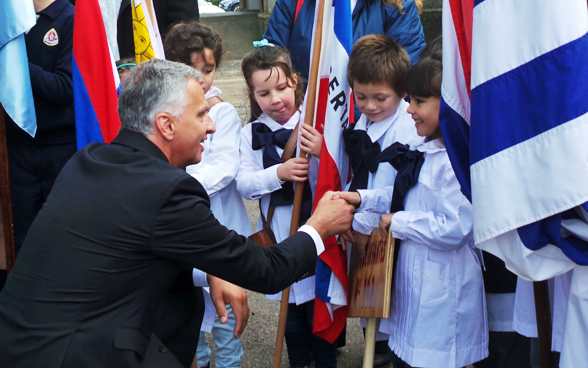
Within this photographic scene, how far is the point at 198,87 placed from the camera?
7.07 ft

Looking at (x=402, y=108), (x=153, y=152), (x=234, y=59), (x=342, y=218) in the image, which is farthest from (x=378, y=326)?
(x=234, y=59)

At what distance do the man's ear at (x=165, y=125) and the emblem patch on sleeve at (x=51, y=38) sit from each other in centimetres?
176

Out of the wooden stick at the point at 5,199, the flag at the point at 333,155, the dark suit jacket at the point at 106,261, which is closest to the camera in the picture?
the dark suit jacket at the point at 106,261

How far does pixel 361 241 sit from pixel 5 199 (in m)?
1.84

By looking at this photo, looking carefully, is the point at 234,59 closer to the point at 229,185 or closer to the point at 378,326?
the point at 229,185

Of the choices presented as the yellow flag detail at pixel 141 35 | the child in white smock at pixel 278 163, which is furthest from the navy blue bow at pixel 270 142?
the yellow flag detail at pixel 141 35

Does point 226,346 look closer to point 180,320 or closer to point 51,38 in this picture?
point 180,320

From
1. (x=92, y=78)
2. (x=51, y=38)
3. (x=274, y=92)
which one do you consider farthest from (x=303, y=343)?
(x=51, y=38)

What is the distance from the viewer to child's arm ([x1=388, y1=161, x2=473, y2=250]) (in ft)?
7.44

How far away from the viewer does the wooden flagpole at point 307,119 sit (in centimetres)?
274

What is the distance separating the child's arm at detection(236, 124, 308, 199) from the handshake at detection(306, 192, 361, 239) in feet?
1.02

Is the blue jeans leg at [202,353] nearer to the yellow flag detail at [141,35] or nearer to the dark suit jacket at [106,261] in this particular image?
the dark suit jacket at [106,261]

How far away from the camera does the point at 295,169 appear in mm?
2773

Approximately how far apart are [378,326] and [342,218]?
580 mm
